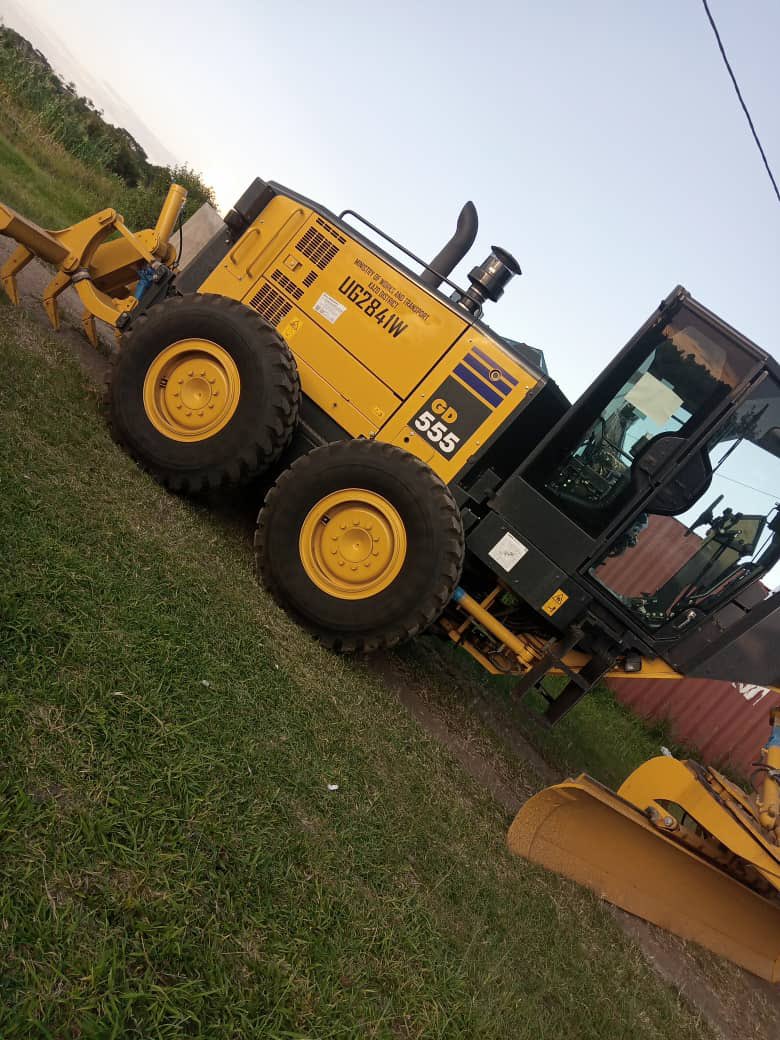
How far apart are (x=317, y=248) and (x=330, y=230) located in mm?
169

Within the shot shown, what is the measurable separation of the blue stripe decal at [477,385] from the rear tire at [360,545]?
87 cm

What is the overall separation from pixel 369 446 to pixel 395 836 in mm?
2626

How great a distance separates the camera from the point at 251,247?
6.42 m

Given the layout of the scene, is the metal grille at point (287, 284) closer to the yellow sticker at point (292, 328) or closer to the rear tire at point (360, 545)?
the yellow sticker at point (292, 328)

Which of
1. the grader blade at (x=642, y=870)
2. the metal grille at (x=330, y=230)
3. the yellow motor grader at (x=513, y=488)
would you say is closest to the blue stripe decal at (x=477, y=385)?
the yellow motor grader at (x=513, y=488)

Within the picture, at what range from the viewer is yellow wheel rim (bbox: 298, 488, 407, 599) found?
523cm

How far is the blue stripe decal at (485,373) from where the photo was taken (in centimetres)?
568

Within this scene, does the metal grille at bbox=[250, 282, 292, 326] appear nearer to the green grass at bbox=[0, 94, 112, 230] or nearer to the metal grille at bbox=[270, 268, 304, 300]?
the metal grille at bbox=[270, 268, 304, 300]

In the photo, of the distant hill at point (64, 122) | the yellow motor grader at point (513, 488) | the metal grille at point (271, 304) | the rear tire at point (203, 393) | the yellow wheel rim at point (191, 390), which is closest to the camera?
the yellow motor grader at point (513, 488)

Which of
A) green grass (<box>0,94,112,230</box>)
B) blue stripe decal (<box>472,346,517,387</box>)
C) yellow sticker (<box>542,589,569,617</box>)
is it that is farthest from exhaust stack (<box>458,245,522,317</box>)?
green grass (<box>0,94,112,230</box>)

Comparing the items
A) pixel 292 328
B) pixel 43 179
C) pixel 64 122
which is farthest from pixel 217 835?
pixel 64 122

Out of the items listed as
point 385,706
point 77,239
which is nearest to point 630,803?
point 385,706

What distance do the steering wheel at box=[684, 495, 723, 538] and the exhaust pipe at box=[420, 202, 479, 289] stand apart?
8.83ft

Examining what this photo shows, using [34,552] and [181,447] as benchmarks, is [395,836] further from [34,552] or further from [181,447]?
[181,447]
